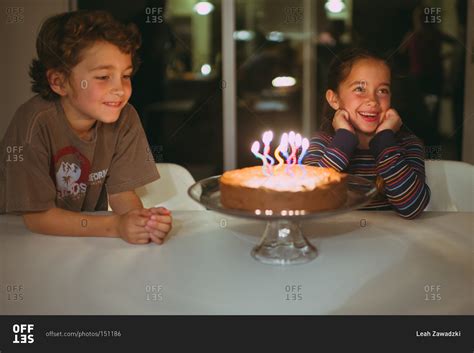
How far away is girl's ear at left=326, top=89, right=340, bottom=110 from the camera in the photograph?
1.05 meters

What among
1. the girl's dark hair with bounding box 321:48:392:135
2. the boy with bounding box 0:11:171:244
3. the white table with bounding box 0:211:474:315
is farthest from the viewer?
the girl's dark hair with bounding box 321:48:392:135

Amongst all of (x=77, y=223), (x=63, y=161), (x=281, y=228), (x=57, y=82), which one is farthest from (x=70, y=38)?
(x=281, y=228)

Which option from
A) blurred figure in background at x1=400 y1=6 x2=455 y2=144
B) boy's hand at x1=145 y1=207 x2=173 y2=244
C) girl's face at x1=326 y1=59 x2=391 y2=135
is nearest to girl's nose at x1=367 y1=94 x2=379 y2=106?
girl's face at x1=326 y1=59 x2=391 y2=135

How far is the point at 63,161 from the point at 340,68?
0.55m

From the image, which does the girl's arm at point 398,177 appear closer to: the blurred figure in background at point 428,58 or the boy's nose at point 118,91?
the blurred figure in background at point 428,58

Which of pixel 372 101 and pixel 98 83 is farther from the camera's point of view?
pixel 372 101

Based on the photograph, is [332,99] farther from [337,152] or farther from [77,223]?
[77,223]

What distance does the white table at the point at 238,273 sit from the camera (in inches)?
24.4

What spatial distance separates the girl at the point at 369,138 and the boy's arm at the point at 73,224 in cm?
38

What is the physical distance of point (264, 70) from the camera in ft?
5.50

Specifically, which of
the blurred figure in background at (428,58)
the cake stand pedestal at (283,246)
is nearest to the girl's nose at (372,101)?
the blurred figure in background at (428,58)

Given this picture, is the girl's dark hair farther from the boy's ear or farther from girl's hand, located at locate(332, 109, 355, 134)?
the boy's ear

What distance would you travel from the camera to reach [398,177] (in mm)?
953
